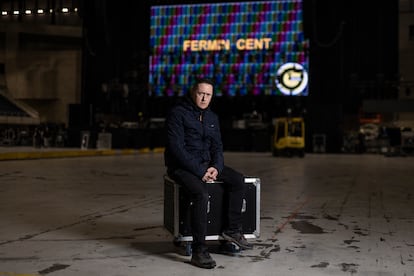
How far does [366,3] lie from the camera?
4612 centimetres

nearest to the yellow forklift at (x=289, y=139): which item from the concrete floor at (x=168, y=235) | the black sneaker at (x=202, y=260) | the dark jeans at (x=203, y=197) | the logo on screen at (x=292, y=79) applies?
the logo on screen at (x=292, y=79)

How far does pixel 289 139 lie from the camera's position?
1225 inches

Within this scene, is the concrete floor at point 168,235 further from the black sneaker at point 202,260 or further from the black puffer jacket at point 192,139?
the black puffer jacket at point 192,139

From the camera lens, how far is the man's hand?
4941mm

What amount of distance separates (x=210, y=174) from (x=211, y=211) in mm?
402

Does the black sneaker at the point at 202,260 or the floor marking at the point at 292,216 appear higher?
the black sneaker at the point at 202,260

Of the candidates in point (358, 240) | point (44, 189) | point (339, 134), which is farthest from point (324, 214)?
point (339, 134)

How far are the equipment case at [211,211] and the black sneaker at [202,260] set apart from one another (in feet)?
1.18

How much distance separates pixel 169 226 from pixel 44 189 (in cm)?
642

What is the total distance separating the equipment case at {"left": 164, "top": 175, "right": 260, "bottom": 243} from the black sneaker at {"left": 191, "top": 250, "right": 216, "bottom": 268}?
1.18 feet

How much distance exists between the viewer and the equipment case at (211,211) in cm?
507

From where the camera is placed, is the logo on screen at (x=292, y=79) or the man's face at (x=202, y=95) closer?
the man's face at (x=202, y=95)

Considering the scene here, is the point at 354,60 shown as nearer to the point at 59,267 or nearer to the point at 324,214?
the point at 324,214

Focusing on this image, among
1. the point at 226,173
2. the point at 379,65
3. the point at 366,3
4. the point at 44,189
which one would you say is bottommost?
the point at 44,189
